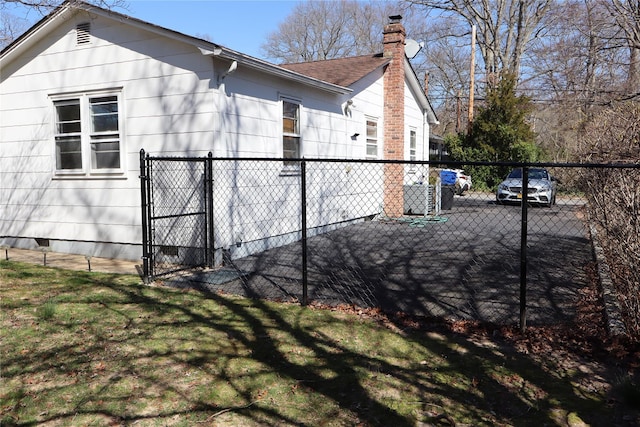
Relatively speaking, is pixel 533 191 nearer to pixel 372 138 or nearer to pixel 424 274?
pixel 372 138

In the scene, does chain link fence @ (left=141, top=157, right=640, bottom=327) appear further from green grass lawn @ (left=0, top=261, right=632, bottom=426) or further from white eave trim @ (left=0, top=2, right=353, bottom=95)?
white eave trim @ (left=0, top=2, right=353, bottom=95)

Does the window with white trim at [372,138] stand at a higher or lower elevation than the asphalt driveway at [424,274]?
higher

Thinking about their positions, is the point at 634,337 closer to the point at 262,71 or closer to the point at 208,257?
the point at 208,257

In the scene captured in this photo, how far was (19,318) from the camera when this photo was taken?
4996mm

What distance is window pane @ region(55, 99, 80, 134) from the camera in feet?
29.1

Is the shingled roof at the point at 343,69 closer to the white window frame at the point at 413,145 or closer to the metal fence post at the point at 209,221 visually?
the white window frame at the point at 413,145

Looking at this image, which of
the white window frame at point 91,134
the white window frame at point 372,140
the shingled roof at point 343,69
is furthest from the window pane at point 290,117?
the white window frame at point 372,140

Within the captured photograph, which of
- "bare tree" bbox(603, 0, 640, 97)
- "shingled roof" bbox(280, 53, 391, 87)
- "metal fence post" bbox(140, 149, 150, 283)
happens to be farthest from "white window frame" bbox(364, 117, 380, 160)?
"metal fence post" bbox(140, 149, 150, 283)

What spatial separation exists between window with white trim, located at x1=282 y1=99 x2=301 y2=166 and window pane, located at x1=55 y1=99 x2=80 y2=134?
3.65m

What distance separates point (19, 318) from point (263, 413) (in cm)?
316

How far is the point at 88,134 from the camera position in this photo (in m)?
8.63

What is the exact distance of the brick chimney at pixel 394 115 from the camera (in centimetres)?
1388

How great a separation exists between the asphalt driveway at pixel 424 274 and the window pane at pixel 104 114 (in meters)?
3.22

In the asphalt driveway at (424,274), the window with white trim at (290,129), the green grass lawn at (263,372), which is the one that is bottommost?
the green grass lawn at (263,372)
